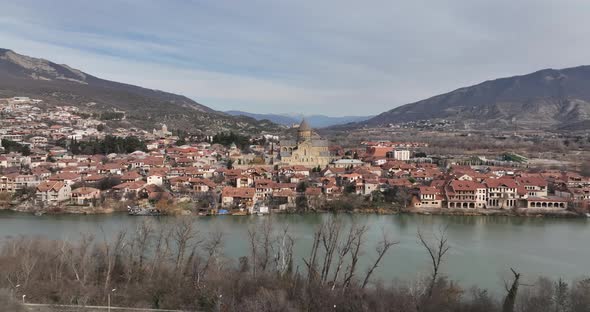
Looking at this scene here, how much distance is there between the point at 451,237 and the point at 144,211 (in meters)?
8.34

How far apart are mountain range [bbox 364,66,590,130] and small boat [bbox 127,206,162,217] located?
57478 mm

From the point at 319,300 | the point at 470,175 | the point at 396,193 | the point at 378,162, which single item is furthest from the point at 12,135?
the point at 319,300

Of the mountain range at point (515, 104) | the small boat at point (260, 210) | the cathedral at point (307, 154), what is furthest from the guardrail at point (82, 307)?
the mountain range at point (515, 104)

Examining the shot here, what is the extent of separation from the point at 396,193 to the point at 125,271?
9.84m

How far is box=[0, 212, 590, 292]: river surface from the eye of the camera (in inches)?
330

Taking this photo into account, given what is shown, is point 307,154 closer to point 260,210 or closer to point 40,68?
point 260,210

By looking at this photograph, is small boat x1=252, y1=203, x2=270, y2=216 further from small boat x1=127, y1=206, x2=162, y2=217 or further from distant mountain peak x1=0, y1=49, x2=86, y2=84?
distant mountain peak x1=0, y1=49, x2=86, y2=84

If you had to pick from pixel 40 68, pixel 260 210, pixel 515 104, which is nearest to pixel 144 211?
pixel 260 210

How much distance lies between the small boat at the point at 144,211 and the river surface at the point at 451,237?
→ 0.33m

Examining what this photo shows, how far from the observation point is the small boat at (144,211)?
12891 millimetres

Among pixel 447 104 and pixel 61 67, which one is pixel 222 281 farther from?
pixel 447 104

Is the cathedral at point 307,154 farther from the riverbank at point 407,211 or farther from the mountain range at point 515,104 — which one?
the mountain range at point 515,104

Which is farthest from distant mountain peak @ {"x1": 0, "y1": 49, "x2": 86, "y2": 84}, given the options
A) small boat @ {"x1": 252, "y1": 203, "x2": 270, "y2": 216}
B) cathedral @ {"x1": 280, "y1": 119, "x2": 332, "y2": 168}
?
small boat @ {"x1": 252, "y1": 203, "x2": 270, "y2": 216}

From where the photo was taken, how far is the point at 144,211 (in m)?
13.1
